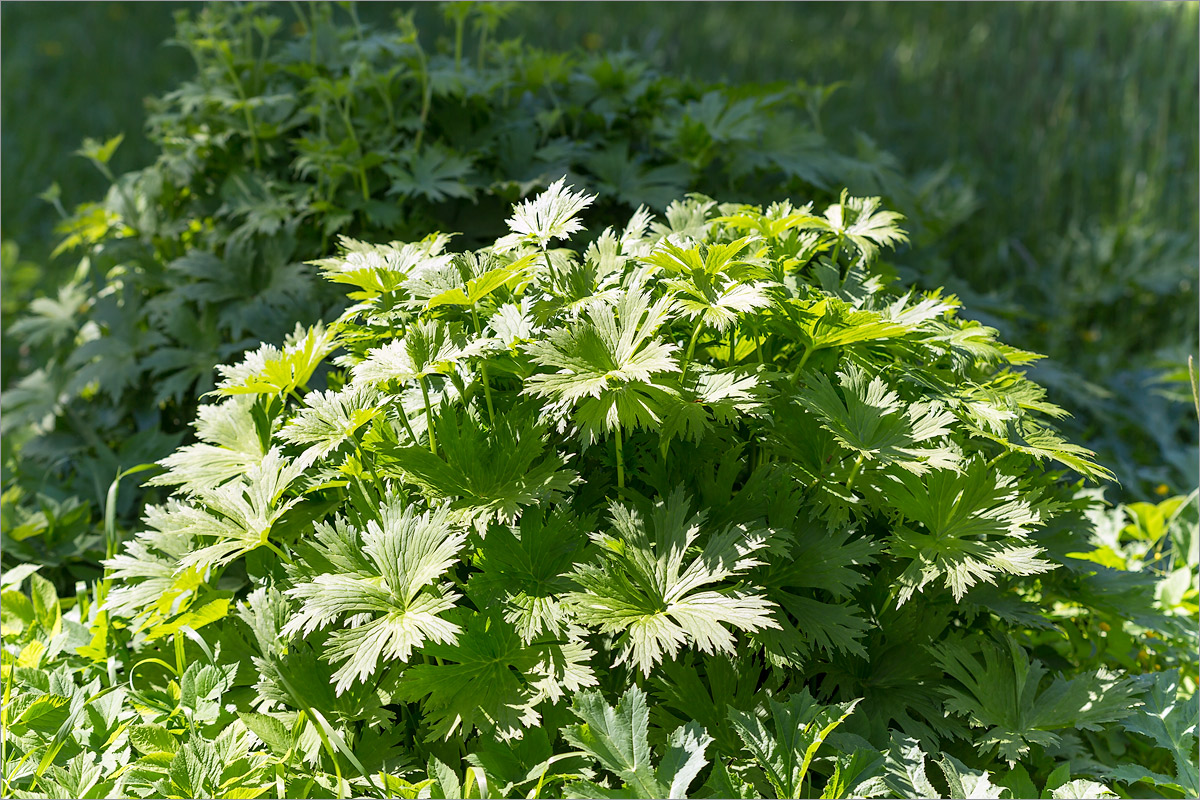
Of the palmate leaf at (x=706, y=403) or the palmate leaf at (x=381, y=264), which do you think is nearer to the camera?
the palmate leaf at (x=706, y=403)

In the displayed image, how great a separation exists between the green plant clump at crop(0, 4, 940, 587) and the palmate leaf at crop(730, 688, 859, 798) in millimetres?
1466

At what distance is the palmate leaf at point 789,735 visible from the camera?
1208mm

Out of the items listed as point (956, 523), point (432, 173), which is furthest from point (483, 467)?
point (432, 173)

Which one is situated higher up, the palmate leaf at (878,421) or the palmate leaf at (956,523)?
the palmate leaf at (878,421)


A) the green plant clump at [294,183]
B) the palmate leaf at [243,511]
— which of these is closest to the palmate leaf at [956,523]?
the palmate leaf at [243,511]

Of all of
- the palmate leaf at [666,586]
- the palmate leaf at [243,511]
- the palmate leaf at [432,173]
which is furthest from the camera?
the palmate leaf at [432,173]

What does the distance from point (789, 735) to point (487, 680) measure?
0.41 metres

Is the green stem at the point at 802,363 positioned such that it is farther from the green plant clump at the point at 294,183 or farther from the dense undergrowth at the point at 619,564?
the green plant clump at the point at 294,183

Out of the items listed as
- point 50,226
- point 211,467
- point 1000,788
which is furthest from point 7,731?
point 50,226

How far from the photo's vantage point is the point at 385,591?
1232mm

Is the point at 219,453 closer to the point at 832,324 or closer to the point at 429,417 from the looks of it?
the point at 429,417

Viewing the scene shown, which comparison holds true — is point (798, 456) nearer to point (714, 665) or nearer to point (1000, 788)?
point (714, 665)

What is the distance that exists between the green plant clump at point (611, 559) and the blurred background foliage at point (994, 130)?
5.24 feet

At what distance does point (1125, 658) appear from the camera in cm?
189
